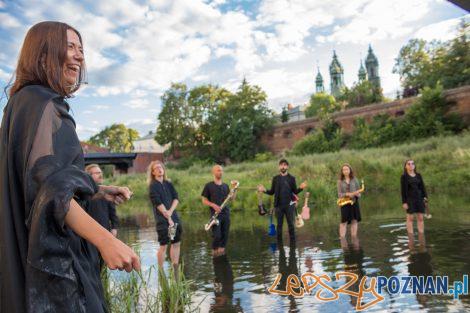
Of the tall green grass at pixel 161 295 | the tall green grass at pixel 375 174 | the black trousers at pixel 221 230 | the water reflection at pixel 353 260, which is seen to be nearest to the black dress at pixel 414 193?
the water reflection at pixel 353 260

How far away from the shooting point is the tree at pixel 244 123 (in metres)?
52.5

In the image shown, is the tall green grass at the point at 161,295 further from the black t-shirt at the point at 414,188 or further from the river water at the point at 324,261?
the black t-shirt at the point at 414,188

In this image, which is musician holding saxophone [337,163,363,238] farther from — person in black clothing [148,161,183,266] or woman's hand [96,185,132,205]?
woman's hand [96,185,132,205]

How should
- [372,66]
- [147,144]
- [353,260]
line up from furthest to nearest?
[372,66]
[147,144]
[353,260]

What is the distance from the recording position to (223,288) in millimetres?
6930

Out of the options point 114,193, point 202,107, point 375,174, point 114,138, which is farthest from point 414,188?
point 114,138

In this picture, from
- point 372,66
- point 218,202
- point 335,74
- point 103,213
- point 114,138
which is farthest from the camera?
point 335,74

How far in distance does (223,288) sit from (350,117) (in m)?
38.2

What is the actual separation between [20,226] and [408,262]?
286 inches

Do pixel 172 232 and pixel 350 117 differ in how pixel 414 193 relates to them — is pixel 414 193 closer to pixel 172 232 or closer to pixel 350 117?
pixel 172 232

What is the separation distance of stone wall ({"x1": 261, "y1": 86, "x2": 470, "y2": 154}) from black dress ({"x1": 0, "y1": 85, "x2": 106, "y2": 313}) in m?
36.5

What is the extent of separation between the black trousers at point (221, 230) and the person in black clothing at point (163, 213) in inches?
59.6

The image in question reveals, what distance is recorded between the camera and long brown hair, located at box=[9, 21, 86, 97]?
67.5 inches

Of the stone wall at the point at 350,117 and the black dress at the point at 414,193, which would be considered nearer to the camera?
the black dress at the point at 414,193
